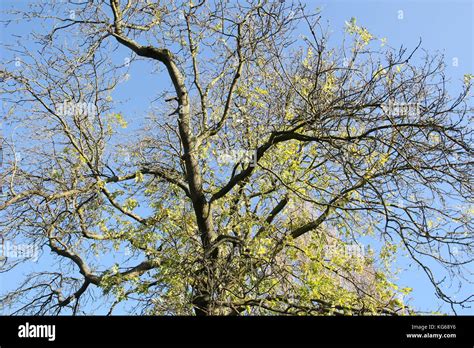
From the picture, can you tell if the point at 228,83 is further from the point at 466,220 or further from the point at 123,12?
the point at 466,220

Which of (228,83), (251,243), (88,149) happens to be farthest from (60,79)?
(251,243)

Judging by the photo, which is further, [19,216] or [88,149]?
[88,149]

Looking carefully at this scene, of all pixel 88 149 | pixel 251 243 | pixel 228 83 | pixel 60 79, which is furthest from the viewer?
pixel 228 83
